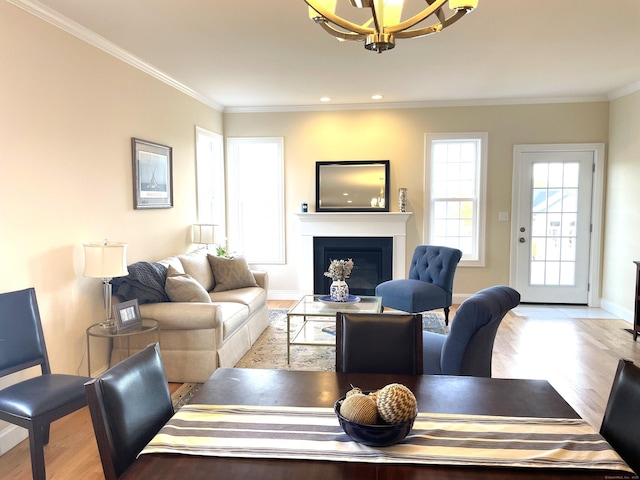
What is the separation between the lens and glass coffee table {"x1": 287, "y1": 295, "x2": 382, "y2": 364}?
373 centimetres

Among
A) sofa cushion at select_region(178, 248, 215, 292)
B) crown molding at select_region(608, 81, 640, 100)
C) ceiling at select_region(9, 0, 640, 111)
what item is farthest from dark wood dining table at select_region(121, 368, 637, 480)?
crown molding at select_region(608, 81, 640, 100)

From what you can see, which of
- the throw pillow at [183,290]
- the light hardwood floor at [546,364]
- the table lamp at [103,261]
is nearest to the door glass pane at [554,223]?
the light hardwood floor at [546,364]

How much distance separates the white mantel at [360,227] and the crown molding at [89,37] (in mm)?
2292

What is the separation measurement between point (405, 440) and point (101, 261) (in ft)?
8.12

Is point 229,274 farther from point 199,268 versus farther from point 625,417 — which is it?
point 625,417

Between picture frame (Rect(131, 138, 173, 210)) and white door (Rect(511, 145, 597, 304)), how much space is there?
13.7ft

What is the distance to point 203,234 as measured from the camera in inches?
198

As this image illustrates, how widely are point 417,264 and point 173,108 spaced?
122 inches

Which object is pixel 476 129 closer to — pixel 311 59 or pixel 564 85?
pixel 564 85

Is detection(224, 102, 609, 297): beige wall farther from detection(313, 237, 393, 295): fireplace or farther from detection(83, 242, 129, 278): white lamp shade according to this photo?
detection(83, 242, 129, 278): white lamp shade

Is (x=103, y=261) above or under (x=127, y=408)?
above

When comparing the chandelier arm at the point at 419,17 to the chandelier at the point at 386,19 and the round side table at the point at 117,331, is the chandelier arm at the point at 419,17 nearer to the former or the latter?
the chandelier at the point at 386,19

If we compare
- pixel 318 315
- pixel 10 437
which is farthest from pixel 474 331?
pixel 10 437

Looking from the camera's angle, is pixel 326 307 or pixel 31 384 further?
pixel 326 307
